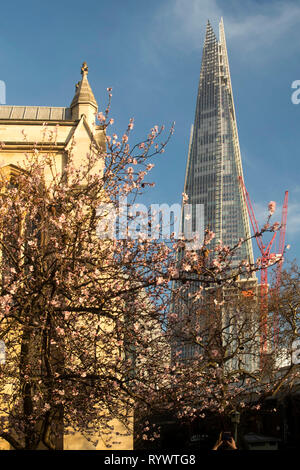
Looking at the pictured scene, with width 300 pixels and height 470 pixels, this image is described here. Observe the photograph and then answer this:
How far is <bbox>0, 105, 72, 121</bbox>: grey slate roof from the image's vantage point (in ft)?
91.0

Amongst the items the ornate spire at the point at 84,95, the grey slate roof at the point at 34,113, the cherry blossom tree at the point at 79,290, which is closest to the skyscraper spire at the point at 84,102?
the ornate spire at the point at 84,95

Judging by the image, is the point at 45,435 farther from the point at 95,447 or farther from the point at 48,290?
the point at 95,447

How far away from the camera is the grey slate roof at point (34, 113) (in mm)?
27750

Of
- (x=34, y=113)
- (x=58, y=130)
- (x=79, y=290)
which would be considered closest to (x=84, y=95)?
(x=58, y=130)

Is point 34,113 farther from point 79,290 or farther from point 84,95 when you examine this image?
point 79,290

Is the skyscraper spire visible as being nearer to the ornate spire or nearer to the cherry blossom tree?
the ornate spire

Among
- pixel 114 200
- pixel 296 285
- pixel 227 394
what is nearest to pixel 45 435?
pixel 114 200

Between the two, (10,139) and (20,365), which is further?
(10,139)

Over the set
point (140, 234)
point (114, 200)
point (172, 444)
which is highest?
point (114, 200)

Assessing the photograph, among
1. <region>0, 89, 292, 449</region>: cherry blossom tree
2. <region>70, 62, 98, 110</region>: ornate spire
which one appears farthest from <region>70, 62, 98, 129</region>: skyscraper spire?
<region>0, 89, 292, 449</region>: cherry blossom tree

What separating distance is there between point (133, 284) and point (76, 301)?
5.87 ft

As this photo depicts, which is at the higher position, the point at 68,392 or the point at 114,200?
the point at 114,200

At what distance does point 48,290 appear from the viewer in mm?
11781

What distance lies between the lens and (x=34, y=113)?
2833 cm
